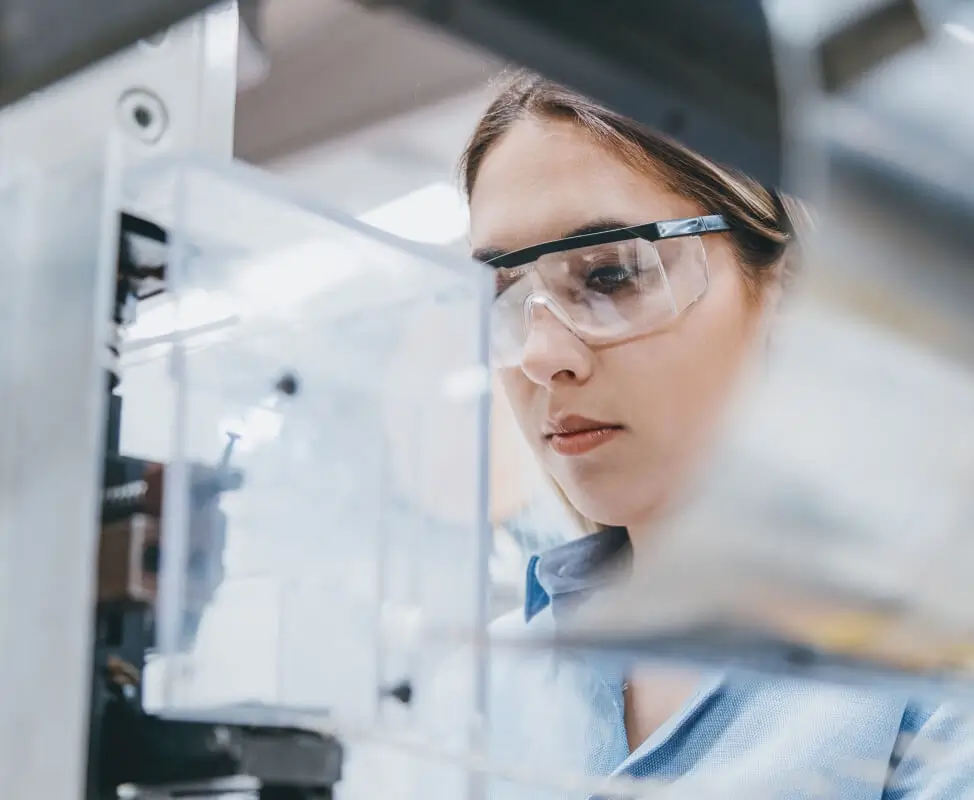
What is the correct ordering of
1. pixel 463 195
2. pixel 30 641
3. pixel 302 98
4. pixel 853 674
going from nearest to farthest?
1. pixel 853 674
2. pixel 30 641
3. pixel 463 195
4. pixel 302 98

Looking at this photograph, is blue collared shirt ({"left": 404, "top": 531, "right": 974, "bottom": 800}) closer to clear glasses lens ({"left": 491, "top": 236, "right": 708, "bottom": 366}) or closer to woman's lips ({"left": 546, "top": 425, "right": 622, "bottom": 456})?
woman's lips ({"left": 546, "top": 425, "right": 622, "bottom": 456})

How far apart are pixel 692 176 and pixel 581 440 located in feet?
0.90

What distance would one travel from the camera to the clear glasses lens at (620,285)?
2.83 feet

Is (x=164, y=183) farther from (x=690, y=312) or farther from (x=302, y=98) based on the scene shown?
(x=302, y=98)

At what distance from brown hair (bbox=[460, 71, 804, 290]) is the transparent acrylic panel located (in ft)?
0.83

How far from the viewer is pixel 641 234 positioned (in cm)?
86

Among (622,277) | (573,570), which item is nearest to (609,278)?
(622,277)

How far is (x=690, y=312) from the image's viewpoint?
88 centimetres

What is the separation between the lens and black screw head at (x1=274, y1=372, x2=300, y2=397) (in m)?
0.65

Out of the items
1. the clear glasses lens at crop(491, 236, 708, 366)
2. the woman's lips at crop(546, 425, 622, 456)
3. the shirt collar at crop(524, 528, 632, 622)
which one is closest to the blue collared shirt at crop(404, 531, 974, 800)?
the shirt collar at crop(524, 528, 632, 622)

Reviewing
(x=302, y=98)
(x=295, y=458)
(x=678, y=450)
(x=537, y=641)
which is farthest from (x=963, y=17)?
(x=302, y=98)

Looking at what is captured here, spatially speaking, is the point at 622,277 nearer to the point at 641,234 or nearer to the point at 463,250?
the point at 641,234

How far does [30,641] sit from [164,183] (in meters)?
0.22

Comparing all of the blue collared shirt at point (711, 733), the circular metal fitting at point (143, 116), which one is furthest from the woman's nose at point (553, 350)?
the circular metal fitting at point (143, 116)
